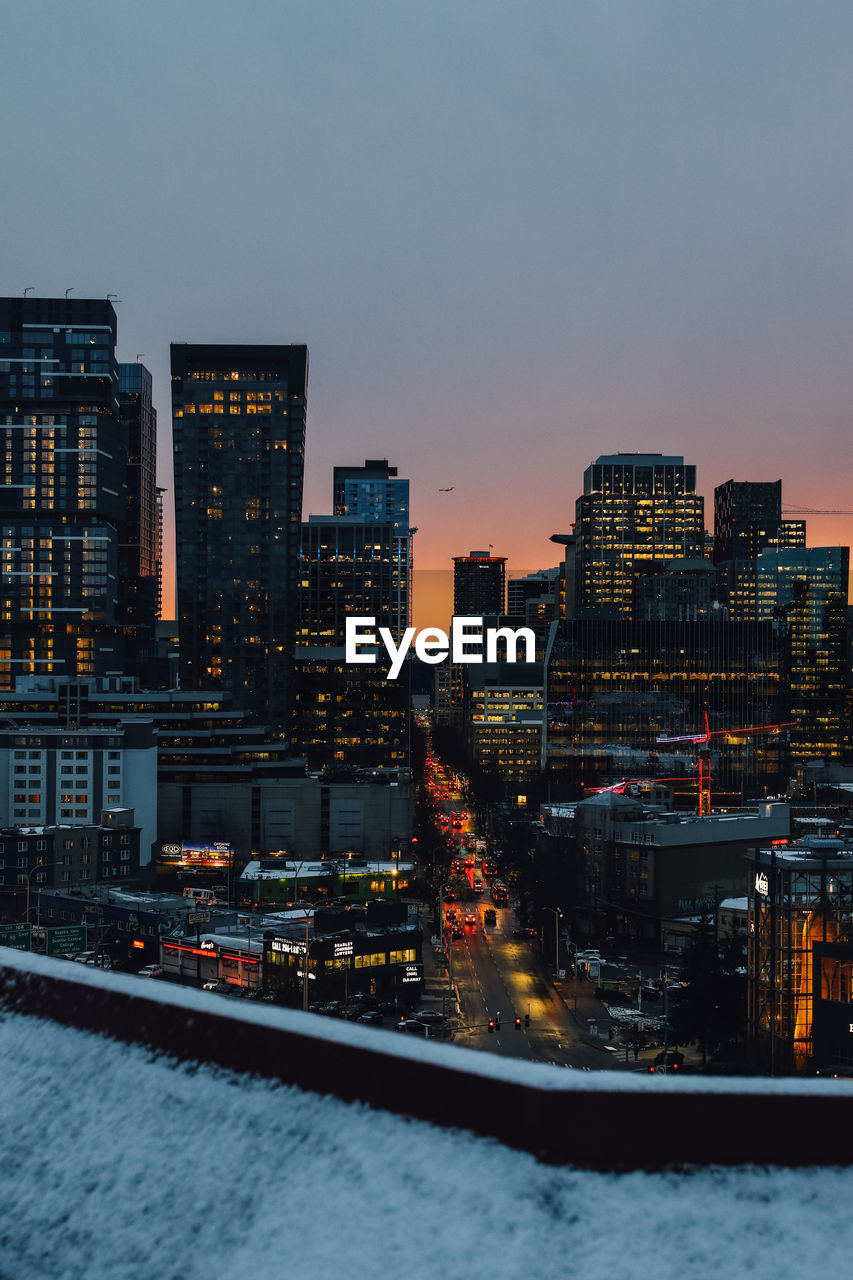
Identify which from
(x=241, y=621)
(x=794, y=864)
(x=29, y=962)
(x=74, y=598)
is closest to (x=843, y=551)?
(x=241, y=621)

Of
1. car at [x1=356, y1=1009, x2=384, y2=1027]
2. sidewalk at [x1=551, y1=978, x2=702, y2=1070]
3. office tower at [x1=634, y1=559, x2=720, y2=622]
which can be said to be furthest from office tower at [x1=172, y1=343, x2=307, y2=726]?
car at [x1=356, y1=1009, x2=384, y2=1027]

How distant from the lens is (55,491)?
96750 millimetres

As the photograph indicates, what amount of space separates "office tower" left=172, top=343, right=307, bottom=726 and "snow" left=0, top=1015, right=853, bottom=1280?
3805 inches

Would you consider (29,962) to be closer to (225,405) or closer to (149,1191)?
(149,1191)

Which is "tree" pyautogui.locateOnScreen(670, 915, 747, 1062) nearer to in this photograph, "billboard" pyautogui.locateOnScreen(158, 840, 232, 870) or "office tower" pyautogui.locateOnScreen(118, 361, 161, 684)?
"billboard" pyautogui.locateOnScreen(158, 840, 232, 870)

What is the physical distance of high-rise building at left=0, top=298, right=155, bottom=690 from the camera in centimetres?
9581

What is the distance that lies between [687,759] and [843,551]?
8521 cm

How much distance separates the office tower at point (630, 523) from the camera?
555ft

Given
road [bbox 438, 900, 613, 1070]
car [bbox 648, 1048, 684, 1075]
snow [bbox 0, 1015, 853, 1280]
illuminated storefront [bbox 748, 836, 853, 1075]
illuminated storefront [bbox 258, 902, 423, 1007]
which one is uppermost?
snow [bbox 0, 1015, 853, 1280]

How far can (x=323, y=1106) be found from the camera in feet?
19.1

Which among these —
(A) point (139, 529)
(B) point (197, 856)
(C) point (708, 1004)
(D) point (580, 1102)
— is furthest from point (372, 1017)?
(A) point (139, 529)

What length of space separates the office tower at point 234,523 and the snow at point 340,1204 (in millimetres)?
96640

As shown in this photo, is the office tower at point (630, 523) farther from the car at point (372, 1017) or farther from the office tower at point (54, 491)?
the car at point (372, 1017)

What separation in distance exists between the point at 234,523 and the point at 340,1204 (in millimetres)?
100773
